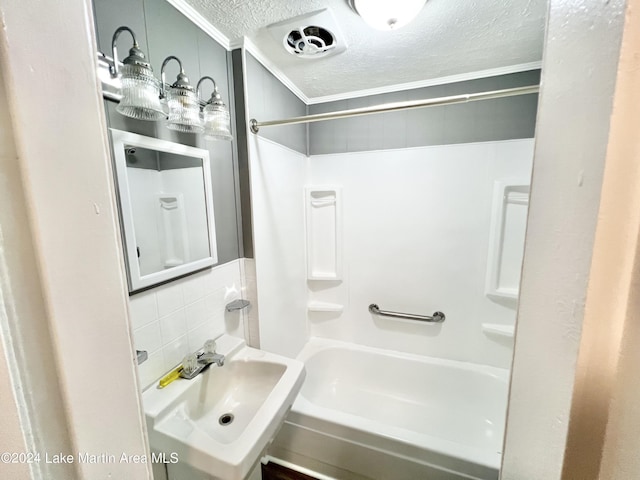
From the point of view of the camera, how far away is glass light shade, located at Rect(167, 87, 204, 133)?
34.5 inches

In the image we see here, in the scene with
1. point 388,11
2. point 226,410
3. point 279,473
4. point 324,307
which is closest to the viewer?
point 388,11

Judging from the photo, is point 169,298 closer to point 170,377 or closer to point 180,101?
point 170,377

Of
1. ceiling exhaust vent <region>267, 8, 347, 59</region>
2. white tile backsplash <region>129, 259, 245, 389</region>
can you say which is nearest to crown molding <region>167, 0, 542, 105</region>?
ceiling exhaust vent <region>267, 8, 347, 59</region>

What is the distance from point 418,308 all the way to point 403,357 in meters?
→ 0.41

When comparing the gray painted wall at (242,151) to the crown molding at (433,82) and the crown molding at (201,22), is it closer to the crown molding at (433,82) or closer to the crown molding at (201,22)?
the crown molding at (201,22)

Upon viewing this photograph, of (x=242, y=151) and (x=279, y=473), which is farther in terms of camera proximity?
(x=279, y=473)

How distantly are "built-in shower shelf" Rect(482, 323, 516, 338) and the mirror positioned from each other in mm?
1816

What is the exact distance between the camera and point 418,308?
1.88m

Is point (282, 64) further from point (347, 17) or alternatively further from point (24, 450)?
point (24, 450)

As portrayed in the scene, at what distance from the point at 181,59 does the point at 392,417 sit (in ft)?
7.88

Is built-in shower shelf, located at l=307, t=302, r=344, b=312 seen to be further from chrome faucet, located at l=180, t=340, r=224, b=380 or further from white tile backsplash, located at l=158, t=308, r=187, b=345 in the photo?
white tile backsplash, located at l=158, t=308, r=187, b=345

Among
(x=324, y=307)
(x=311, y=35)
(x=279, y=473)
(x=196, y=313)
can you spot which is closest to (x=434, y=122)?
(x=311, y=35)

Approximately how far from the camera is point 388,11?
0.98m

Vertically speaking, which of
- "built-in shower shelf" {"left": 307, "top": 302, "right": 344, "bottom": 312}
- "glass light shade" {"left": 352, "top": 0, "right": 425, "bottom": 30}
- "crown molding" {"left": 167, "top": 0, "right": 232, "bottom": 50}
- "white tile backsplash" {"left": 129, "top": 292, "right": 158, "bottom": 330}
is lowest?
"built-in shower shelf" {"left": 307, "top": 302, "right": 344, "bottom": 312}
